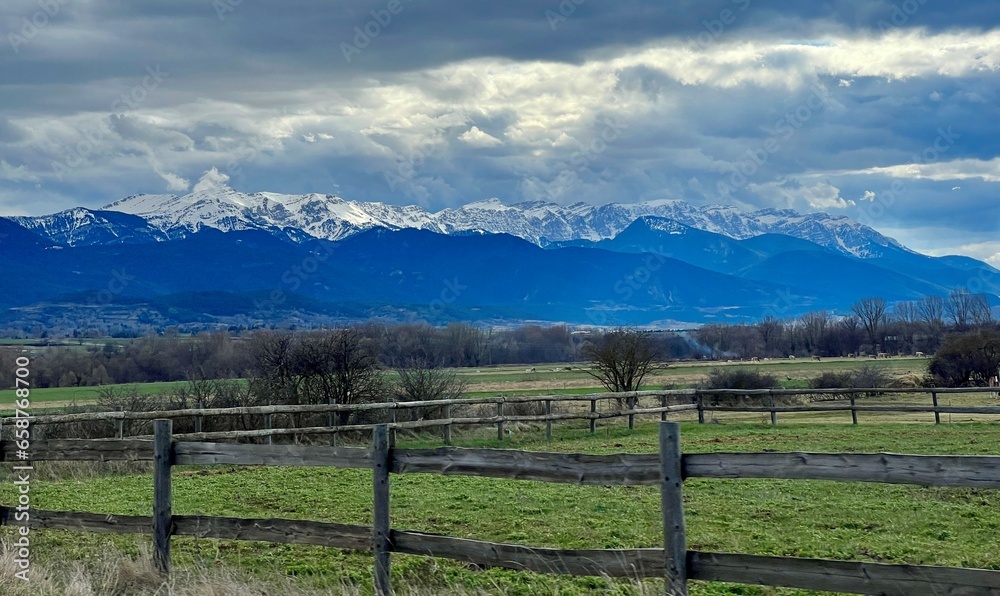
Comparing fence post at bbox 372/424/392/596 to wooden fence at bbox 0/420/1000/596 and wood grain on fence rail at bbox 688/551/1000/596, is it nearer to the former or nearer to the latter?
wooden fence at bbox 0/420/1000/596

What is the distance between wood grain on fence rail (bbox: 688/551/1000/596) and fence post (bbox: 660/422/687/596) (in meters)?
0.09

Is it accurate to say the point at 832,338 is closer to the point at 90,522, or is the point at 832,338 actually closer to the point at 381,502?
the point at 90,522

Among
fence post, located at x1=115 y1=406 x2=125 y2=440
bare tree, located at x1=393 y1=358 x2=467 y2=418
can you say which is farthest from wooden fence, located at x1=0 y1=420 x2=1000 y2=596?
bare tree, located at x1=393 y1=358 x2=467 y2=418

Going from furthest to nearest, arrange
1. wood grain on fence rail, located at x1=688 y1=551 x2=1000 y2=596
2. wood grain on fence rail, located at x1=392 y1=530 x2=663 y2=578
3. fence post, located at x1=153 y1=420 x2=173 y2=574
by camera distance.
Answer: fence post, located at x1=153 y1=420 x2=173 y2=574 < wood grain on fence rail, located at x1=392 y1=530 x2=663 y2=578 < wood grain on fence rail, located at x1=688 y1=551 x2=1000 y2=596

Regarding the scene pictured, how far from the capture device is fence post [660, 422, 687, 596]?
22.0ft

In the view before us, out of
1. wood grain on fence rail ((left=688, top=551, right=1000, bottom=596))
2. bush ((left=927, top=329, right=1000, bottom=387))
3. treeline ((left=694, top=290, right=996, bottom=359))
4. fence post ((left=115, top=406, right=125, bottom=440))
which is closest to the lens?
wood grain on fence rail ((left=688, top=551, right=1000, bottom=596))

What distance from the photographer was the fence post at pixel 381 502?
7.72 m

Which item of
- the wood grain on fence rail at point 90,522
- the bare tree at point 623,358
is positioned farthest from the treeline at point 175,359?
the wood grain on fence rail at point 90,522

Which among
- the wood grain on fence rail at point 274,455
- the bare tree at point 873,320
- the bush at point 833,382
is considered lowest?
the bush at point 833,382

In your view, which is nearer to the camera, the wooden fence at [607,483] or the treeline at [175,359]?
the wooden fence at [607,483]

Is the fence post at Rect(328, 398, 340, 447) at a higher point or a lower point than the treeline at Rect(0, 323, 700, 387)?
lower

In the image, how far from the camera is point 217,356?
8144 cm

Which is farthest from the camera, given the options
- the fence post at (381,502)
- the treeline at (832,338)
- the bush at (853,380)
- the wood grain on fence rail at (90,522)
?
the treeline at (832,338)

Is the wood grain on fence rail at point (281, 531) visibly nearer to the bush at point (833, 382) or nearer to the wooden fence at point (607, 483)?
the wooden fence at point (607, 483)
